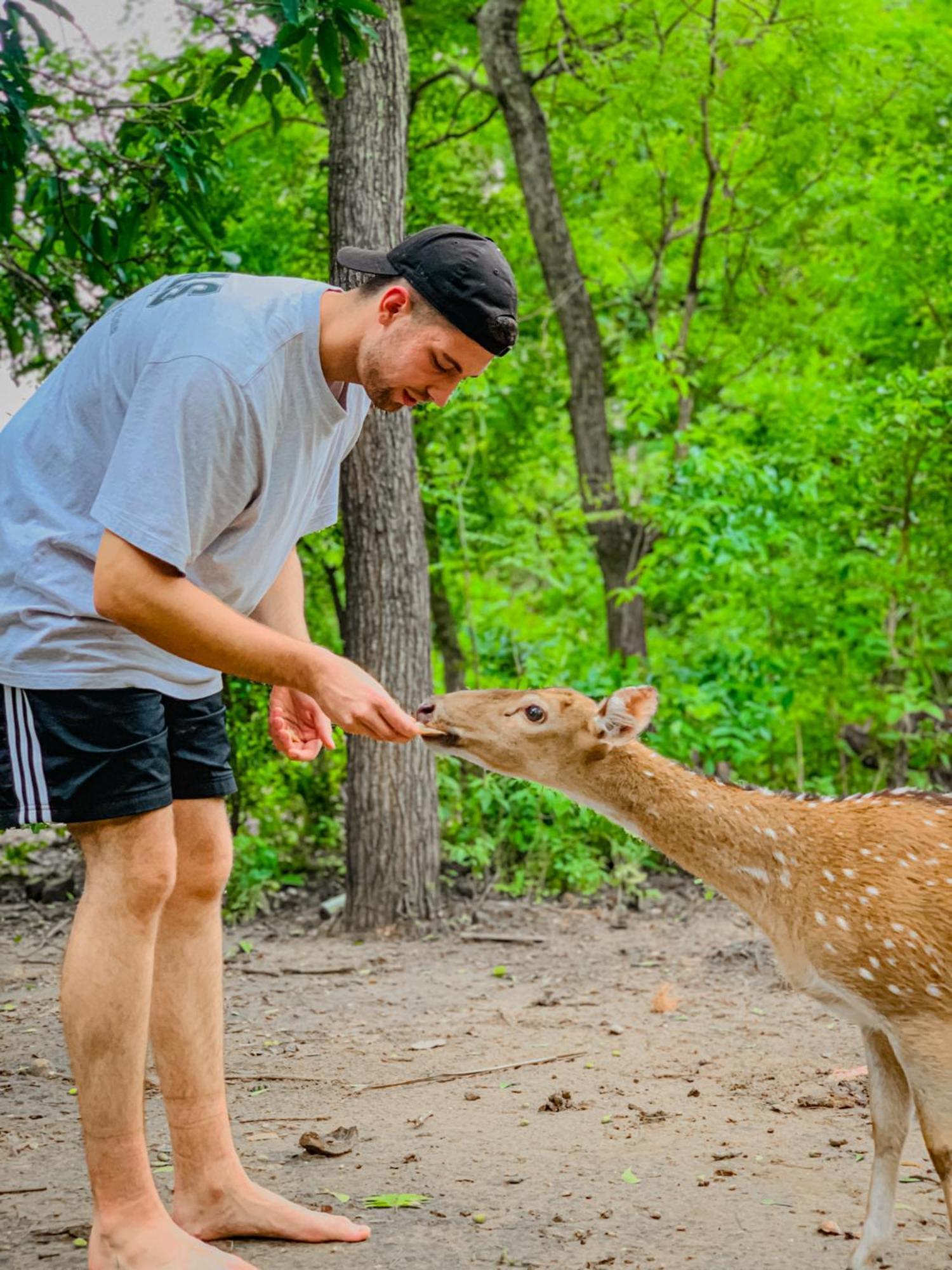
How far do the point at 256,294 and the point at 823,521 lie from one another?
22.5ft

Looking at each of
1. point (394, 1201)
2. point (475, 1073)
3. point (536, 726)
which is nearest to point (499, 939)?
point (475, 1073)

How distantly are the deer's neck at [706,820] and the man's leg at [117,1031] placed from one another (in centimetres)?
154

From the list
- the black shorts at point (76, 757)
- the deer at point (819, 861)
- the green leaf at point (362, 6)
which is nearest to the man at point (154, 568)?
the black shorts at point (76, 757)

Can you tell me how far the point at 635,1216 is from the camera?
3662 millimetres

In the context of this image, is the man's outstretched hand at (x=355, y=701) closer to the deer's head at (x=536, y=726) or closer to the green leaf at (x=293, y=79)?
the deer's head at (x=536, y=726)

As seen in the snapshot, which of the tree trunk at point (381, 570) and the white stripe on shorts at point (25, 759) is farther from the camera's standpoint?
the tree trunk at point (381, 570)

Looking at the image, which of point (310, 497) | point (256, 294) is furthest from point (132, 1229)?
point (256, 294)

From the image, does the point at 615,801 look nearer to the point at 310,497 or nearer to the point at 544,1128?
the point at 544,1128

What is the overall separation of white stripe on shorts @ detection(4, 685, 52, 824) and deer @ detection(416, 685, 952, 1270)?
3.76ft

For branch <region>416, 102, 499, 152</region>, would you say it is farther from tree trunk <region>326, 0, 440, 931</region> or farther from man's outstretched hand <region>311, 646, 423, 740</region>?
man's outstretched hand <region>311, 646, 423, 740</region>

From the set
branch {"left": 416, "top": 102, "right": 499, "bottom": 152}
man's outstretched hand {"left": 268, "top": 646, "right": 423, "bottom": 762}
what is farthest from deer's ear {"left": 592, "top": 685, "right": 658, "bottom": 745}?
branch {"left": 416, "top": 102, "right": 499, "bottom": 152}

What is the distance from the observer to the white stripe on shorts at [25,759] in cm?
294

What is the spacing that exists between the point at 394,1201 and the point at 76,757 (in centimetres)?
157

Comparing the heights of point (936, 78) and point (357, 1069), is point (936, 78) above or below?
above
